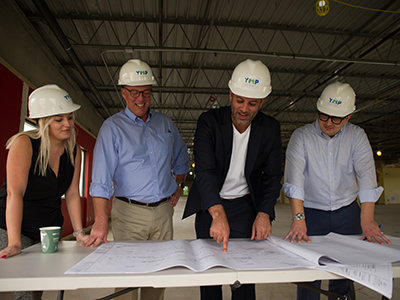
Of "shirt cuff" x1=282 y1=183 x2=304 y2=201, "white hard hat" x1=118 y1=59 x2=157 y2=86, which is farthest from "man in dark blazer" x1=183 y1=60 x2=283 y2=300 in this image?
"white hard hat" x1=118 y1=59 x2=157 y2=86

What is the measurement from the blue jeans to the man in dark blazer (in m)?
0.48

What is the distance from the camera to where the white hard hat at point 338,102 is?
196 cm

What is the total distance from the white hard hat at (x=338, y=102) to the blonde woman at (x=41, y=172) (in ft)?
5.49

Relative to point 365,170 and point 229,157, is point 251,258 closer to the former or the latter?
point 229,157

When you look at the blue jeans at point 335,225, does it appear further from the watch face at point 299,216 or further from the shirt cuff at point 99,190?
the shirt cuff at point 99,190

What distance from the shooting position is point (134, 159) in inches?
80.4

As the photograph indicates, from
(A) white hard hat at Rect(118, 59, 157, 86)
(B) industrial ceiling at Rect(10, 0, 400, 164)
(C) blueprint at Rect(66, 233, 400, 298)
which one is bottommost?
(C) blueprint at Rect(66, 233, 400, 298)

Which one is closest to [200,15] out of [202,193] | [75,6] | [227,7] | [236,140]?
[227,7]

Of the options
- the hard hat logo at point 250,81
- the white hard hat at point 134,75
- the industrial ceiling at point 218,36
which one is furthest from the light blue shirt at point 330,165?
the industrial ceiling at point 218,36

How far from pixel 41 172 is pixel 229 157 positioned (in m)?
1.12

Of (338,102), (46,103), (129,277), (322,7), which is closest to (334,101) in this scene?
(338,102)

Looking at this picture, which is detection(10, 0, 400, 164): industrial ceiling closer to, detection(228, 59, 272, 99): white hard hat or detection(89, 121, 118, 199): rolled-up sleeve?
detection(228, 59, 272, 99): white hard hat

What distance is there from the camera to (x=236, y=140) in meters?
1.85

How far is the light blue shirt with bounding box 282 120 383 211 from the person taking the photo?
200cm
